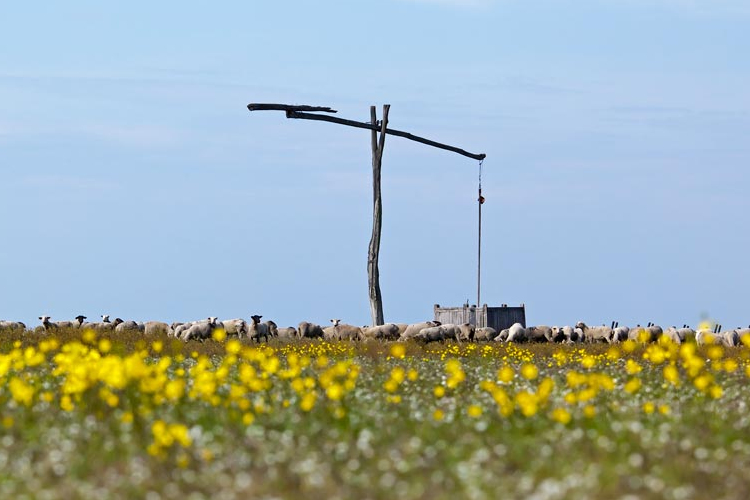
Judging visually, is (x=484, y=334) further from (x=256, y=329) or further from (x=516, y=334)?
(x=256, y=329)

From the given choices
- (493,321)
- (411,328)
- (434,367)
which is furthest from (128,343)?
(493,321)

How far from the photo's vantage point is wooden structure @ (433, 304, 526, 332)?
50000 mm

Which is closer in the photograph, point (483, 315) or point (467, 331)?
point (467, 331)

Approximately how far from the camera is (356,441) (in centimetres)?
1226

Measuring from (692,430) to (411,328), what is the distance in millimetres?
33738

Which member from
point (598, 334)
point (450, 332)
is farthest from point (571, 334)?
point (450, 332)

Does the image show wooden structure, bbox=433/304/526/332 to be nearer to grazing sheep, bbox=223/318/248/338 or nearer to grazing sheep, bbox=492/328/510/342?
grazing sheep, bbox=492/328/510/342

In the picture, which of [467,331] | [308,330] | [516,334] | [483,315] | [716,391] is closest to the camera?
[716,391]

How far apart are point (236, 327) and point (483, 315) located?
1159 cm

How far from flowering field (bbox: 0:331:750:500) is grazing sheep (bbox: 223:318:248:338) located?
109ft

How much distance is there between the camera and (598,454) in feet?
37.3

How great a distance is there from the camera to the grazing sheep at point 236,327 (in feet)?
165

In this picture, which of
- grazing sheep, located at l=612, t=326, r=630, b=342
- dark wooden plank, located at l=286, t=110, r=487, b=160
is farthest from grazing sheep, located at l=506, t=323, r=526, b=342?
Answer: dark wooden plank, located at l=286, t=110, r=487, b=160

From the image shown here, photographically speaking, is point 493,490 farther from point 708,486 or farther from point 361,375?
point 361,375
